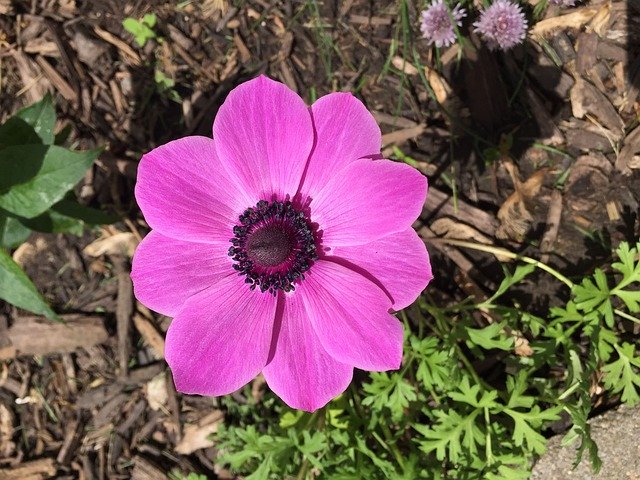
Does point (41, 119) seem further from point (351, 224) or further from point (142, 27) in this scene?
point (351, 224)

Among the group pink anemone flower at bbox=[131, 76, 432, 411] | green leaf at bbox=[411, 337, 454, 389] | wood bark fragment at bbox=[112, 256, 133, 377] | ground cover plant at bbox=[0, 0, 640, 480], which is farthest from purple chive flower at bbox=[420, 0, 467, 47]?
wood bark fragment at bbox=[112, 256, 133, 377]

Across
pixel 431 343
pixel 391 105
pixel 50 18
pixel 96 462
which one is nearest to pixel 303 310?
pixel 431 343

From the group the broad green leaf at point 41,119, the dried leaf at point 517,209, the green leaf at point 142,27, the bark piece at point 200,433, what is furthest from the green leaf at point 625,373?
the green leaf at point 142,27

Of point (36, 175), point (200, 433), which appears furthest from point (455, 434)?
point (36, 175)

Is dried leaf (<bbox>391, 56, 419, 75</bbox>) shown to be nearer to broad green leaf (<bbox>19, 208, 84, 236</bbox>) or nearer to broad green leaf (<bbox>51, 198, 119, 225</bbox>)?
broad green leaf (<bbox>51, 198, 119, 225</bbox>)

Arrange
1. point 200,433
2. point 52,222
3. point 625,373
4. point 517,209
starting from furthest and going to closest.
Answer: point 200,433 < point 517,209 < point 52,222 < point 625,373
